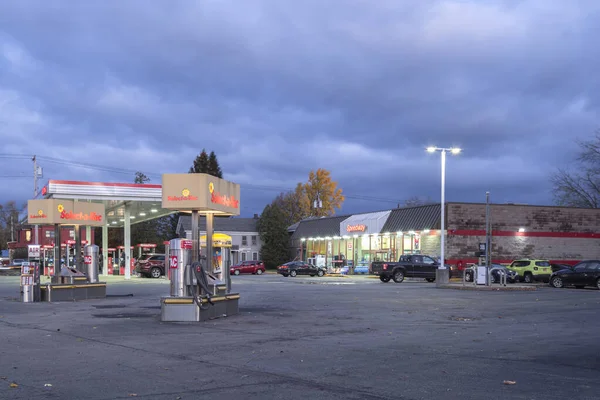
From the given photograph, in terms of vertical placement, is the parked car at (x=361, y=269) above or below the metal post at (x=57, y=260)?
below

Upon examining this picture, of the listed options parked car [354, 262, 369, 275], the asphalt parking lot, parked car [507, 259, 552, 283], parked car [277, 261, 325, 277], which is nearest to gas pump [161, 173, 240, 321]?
the asphalt parking lot

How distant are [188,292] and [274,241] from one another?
64.7 meters

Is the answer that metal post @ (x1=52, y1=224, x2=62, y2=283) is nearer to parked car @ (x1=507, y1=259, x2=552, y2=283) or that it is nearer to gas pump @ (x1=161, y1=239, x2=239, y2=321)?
gas pump @ (x1=161, y1=239, x2=239, y2=321)

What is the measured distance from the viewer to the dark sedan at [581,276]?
106 ft

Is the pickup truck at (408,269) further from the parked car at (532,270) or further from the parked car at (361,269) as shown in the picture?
the parked car at (361,269)

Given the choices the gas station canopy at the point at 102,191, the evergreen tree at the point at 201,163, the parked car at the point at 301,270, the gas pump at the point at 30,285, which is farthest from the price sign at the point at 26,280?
the evergreen tree at the point at 201,163

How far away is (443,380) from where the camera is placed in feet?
27.7

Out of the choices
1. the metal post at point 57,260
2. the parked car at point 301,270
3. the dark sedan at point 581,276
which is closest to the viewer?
the metal post at point 57,260

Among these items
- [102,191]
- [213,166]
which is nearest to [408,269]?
[102,191]

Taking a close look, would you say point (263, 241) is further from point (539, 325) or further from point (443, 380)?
point (443, 380)

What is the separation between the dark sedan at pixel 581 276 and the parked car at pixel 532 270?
22.6 feet

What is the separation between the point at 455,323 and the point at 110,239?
79.6 m

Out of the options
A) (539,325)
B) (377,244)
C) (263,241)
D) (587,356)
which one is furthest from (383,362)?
(263,241)

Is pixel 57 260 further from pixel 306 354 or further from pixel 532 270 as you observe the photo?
pixel 532 270
